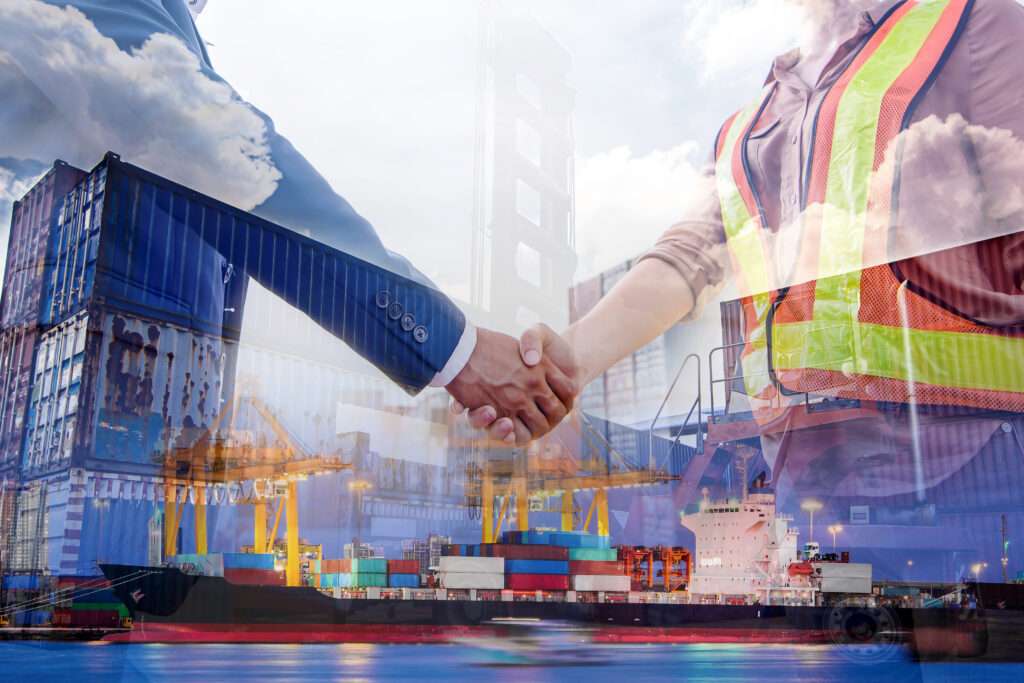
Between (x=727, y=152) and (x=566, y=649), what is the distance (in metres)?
1.34

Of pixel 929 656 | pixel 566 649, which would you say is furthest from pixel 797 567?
pixel 566 649

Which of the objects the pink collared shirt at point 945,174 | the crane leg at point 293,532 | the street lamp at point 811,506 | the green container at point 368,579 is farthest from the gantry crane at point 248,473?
the street lamp at point 811,506

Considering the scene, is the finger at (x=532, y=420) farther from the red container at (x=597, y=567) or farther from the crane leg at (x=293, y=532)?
the crane leg at (x=293, y=532)

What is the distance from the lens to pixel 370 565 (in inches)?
79.7

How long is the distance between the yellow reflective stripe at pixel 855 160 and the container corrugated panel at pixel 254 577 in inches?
59.7

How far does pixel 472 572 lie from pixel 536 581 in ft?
0.52

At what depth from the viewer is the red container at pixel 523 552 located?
2139mm

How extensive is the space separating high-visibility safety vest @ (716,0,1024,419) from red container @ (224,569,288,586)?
51.2 inches

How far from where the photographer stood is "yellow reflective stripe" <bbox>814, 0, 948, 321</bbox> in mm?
2332

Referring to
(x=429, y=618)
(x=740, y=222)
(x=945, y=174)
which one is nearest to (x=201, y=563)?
(x=429, y=618)

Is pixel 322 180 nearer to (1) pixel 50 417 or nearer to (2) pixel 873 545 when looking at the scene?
(1) pixel 50 417

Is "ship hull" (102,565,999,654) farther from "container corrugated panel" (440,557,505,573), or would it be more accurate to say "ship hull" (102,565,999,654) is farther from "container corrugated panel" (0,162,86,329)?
"container corrugated panel" (0,162,86,329)

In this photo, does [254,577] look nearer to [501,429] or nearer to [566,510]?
[501,429]

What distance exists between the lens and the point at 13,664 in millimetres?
1854
